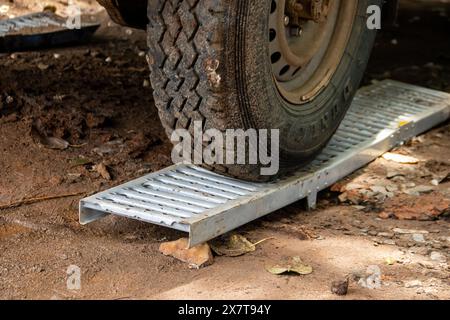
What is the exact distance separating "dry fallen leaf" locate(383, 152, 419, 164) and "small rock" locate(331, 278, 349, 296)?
1458 millimetres

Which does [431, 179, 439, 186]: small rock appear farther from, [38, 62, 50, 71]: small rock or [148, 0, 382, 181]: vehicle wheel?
[38, 62, 50, 71]: small rock

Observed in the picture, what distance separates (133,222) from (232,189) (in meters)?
0.39

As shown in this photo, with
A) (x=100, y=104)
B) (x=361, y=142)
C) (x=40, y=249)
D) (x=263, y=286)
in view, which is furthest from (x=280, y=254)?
(x=100, y=104)

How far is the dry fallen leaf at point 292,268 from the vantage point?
3199 millimetres

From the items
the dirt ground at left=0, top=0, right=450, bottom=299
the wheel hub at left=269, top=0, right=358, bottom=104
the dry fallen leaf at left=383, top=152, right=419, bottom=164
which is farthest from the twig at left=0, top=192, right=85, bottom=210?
the dry fallen leaf at left=383, top=152, right=419, bottom=164

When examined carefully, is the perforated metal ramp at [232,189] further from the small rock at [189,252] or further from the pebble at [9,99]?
the pebble at [9,99]

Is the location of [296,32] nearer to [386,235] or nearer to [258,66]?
[258,66]

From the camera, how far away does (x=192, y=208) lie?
338cm

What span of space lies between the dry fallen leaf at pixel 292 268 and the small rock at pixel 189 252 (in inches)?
8.4

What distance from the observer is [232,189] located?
360cm

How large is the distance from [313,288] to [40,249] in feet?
3.12

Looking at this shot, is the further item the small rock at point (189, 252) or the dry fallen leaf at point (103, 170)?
the dry fallen leaf at point (103, 170)

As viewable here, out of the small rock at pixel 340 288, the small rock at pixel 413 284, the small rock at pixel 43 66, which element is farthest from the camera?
the small rock at pixel 43 66

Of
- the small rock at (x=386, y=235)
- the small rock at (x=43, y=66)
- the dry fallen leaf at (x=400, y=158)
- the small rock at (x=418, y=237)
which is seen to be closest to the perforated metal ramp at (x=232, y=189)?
the dry fallen leaf at (x=400, y=158)
